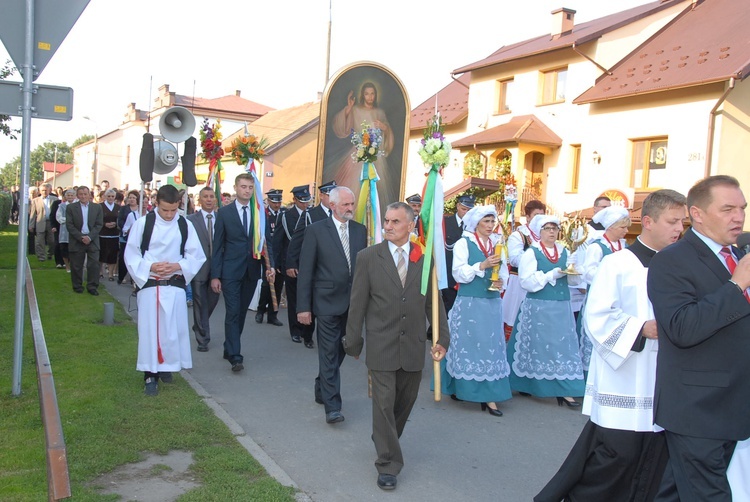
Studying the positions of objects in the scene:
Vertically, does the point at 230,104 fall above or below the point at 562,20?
above

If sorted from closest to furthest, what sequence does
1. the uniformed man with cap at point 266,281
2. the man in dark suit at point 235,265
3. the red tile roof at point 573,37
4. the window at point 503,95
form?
1. the man in dark suit at point 235,265
2. the uniformed man with cap at point 266,281
3. the red tile roof at point 573,37
4. the window at point 503,95

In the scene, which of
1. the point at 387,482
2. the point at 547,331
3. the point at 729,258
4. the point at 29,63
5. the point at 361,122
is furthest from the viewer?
the point at 361,122

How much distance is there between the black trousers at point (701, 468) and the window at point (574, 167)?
23234mm

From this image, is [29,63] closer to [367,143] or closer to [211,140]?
[367,143]

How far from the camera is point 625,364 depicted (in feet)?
13.1

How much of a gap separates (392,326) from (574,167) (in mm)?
22301

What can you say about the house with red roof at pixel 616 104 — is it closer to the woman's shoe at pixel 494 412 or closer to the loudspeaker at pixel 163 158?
the loudspeaker at pixel 163 158

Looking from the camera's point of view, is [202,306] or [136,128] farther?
[136,128]

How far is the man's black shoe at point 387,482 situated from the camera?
4836mm

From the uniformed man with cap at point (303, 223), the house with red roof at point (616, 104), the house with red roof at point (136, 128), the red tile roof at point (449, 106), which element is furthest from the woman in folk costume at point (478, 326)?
the house with red roof at point (136, 128)

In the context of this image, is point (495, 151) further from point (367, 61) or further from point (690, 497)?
point (690, 497)

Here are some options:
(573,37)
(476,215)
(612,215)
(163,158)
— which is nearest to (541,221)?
(612,215)

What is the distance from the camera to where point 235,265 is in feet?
27.3

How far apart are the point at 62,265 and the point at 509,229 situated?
42.5 feet
